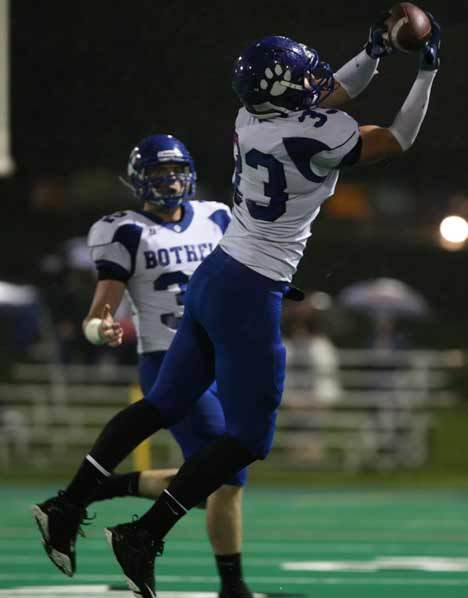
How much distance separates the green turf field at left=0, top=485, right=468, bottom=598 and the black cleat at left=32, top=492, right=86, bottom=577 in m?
0.55

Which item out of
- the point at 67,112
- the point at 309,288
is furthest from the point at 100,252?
the point at 309,288

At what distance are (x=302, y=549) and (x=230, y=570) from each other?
1.76 meters

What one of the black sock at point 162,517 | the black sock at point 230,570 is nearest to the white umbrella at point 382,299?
the black sock at point 230,570

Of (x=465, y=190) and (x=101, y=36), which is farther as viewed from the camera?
(x=465, y=190)

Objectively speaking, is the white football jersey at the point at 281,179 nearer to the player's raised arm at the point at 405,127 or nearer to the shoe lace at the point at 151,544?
the player's raised arm at the point at 405,127

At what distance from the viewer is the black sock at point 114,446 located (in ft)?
16.5

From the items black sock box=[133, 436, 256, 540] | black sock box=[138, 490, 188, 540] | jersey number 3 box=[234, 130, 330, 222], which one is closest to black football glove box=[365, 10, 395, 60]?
jersey number 3 box=[234, 130, 330, 222]

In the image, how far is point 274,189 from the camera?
15.8ft

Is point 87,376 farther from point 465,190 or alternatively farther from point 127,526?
point 127,526

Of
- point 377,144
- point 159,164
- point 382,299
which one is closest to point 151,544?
point 377,144

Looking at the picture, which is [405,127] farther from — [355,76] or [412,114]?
[355,76]

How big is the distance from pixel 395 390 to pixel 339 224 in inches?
262

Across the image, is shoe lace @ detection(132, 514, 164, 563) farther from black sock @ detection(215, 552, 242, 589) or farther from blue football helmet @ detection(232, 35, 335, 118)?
blue football helmet @ detection(232, 35, 335, 118)

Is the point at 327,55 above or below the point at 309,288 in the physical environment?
above
